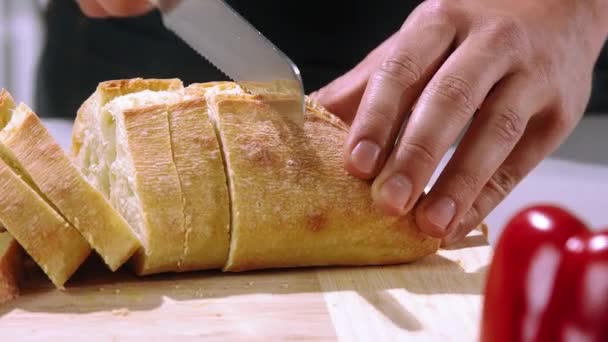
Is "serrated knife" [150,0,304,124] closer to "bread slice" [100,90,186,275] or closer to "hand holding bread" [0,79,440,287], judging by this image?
"hand holding bread" [0,79,440,287]

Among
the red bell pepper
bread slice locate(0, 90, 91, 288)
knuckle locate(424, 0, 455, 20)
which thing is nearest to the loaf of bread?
bread slice locate(0, 90, 91, 288)

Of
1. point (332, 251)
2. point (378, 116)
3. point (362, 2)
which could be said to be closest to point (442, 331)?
point (332, 251)

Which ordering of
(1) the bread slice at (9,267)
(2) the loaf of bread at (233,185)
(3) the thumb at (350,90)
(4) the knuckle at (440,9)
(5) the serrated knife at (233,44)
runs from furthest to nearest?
(3) the thumb at (350,90) → (4) the knuckle at (440,9) → (5) the serrated knife at (233,44) → (2) the loaf of bread at (233,185) → (1) the bread slice at (9,267)

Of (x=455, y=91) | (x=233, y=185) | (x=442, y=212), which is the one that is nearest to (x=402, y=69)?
(x=455, y=91)

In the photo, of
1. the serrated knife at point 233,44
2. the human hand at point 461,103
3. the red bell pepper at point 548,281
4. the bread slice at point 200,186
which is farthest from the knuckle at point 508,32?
the red bell pepper at point 548,281

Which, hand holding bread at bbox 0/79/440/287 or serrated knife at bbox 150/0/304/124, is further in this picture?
serrated knife at bbox 150/0/304/124

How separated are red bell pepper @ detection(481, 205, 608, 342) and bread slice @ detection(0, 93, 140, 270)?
3.01 ft

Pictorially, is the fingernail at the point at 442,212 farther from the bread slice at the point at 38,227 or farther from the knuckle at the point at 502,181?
the bread slice at the point at 38,227

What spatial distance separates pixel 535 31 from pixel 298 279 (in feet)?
3.13

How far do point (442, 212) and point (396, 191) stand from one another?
15 cm

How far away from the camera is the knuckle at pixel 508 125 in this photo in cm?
205

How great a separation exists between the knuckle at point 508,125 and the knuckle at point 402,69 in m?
0.25

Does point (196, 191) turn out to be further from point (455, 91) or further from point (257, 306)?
point (455, 91)

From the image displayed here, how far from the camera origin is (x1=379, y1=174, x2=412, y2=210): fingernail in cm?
186
